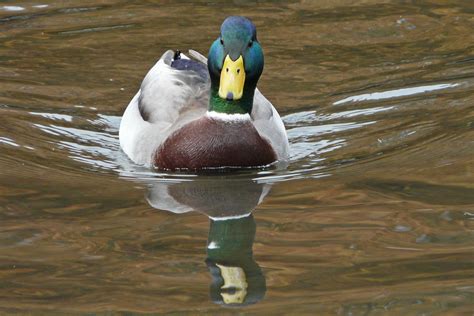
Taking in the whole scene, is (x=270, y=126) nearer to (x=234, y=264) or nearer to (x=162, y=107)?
(x=162, y=107)

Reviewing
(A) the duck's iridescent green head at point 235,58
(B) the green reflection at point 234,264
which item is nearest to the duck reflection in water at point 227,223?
(B) the green reflection at point 234,264

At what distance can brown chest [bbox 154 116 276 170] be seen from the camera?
9.09 metres

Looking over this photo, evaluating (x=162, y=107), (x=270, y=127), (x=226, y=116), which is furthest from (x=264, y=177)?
(x=162, y=107)

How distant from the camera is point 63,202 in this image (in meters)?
8.22

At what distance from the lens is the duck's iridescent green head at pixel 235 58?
351 inches

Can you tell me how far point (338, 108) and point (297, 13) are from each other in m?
2.92

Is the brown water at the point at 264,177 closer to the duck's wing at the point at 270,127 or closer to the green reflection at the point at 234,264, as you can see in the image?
the green reflection at the point at 234,264

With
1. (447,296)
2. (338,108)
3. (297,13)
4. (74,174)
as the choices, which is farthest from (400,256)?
(297,13)

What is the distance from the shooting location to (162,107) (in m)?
9.79

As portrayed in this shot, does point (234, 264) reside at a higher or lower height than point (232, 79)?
lower

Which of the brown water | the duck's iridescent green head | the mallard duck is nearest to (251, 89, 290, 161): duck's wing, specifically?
the mallard duck

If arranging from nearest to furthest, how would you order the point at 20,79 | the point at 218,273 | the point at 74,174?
the point at 218,273, the point at 74,174, the point at 20,79

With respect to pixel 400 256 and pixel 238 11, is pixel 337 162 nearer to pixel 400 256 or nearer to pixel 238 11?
pixel 400 256

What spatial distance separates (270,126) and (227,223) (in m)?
1.83
